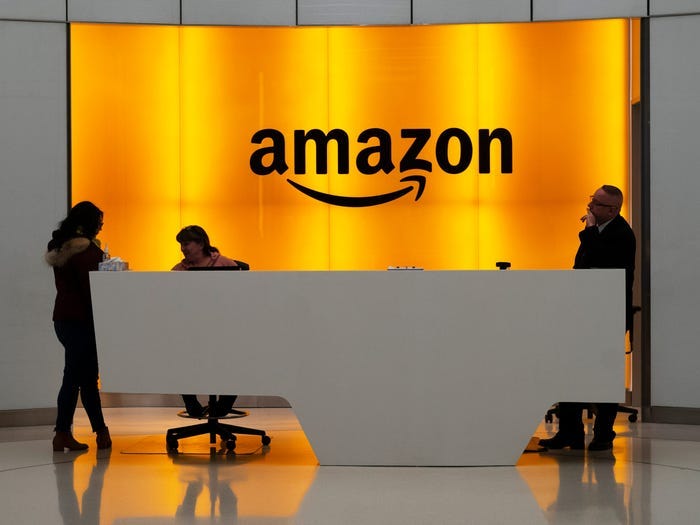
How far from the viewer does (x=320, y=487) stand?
15.7 feet

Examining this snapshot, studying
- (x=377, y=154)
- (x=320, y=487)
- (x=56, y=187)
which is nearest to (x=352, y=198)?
(x=377, y=154)

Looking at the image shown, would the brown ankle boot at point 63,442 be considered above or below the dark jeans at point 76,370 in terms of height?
below

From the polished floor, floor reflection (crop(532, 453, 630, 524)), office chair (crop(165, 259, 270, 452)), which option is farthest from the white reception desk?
office chair (crop(165, 259, 270, 452))

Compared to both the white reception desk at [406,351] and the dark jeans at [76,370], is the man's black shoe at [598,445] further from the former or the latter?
the dark jeans at [76,370]

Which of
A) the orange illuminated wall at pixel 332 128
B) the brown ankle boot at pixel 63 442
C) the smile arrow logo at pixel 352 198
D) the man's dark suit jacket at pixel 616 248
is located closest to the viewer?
the man's dark suit jacket at pixel 616 248

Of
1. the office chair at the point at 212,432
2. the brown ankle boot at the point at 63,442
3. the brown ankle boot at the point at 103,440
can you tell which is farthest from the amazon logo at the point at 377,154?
the brown ankle boot at the point at 63,442

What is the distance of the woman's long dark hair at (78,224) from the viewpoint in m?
5.84

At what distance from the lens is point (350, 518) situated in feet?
13.5

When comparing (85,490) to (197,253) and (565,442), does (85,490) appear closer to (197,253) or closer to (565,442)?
(197,253)

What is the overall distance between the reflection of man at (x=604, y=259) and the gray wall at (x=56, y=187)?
1.41m

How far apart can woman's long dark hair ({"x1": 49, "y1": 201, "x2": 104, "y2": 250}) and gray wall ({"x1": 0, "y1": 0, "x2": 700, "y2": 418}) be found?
143 cm

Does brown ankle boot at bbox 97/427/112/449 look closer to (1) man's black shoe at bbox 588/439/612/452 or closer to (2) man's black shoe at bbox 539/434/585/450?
(2) man's black shoe at bbox 539/434/585/450

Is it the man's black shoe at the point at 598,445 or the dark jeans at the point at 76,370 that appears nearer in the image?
the man's black shoe at the point at 598,445

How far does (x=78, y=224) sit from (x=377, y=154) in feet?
9.10
